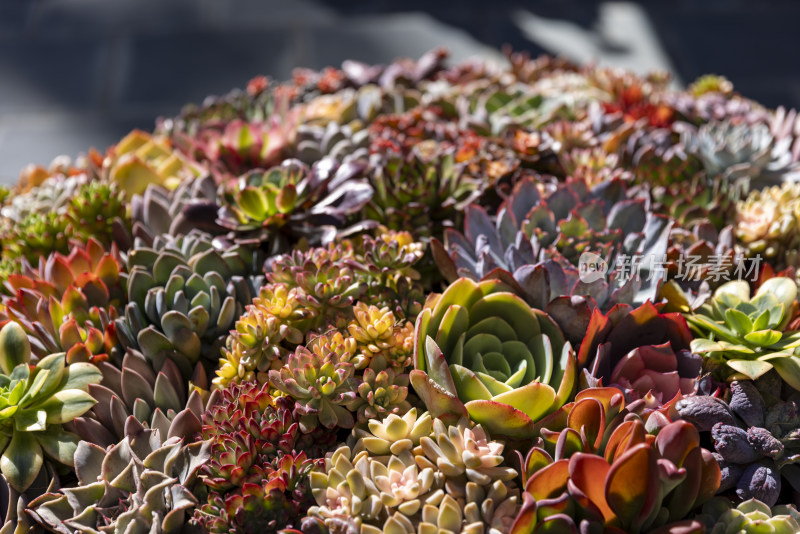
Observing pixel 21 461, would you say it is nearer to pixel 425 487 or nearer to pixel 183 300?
pixel 183 300

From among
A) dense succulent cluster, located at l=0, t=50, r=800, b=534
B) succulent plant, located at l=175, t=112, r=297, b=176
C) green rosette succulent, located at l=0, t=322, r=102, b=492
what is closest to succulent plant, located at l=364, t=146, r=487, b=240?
dense succulent cluster, located at l=0, t=50, r=800, b=534

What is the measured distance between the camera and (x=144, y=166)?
5.50 feet

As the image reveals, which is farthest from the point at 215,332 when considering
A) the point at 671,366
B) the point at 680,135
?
the point at 680,135

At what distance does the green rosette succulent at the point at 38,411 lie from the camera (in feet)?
3.43

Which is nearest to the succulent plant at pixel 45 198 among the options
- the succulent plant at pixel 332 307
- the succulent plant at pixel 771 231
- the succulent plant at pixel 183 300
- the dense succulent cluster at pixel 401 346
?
the dense succulent cluster at pixel 401 346

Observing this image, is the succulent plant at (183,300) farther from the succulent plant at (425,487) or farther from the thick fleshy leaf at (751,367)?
the thick fleshy leaf at (751,367)

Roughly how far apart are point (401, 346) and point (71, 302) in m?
0.62

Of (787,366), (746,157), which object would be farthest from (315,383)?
(746,157)

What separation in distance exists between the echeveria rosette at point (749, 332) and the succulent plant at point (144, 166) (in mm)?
1165

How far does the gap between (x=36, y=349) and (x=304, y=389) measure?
21.0 inches

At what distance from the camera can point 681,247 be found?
137 cm

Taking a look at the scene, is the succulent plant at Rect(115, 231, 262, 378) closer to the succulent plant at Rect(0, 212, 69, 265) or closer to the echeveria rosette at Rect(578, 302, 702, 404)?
the succulent plant at Rect(0, 212, 69, 265)

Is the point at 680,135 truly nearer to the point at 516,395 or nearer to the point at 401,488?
the point at 516,395

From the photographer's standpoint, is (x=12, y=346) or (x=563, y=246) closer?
(x=12, y=346)
